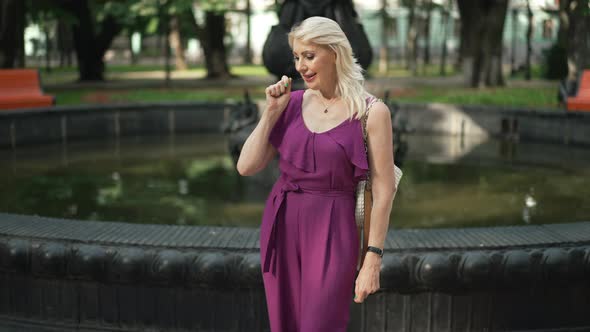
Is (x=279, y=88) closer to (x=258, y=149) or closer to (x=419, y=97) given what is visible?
(x=258, y=149)

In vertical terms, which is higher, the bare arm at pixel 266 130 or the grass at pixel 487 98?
the bare arm at pixel 266 130

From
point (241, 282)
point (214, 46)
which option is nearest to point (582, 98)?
point (241, 282)

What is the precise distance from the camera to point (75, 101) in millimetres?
19156

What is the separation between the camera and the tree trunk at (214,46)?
31.0 meters

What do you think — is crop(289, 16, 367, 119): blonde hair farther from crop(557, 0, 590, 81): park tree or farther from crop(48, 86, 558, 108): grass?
crop(557, 0, 590, 81): park tree

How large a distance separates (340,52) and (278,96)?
277 mm

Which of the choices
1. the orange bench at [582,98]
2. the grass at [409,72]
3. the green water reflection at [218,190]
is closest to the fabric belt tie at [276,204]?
the green water reflection at [218,190]

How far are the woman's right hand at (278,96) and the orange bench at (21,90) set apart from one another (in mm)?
11492

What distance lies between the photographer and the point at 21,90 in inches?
565

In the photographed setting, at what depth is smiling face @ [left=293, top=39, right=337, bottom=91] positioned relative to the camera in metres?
2.85

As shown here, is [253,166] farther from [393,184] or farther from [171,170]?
[171,170]

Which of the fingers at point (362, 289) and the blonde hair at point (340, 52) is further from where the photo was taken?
the fingers at point (362, 289)

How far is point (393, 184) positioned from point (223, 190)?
18.7ft

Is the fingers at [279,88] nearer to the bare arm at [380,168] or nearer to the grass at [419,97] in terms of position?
the bare arm at [380,168]
